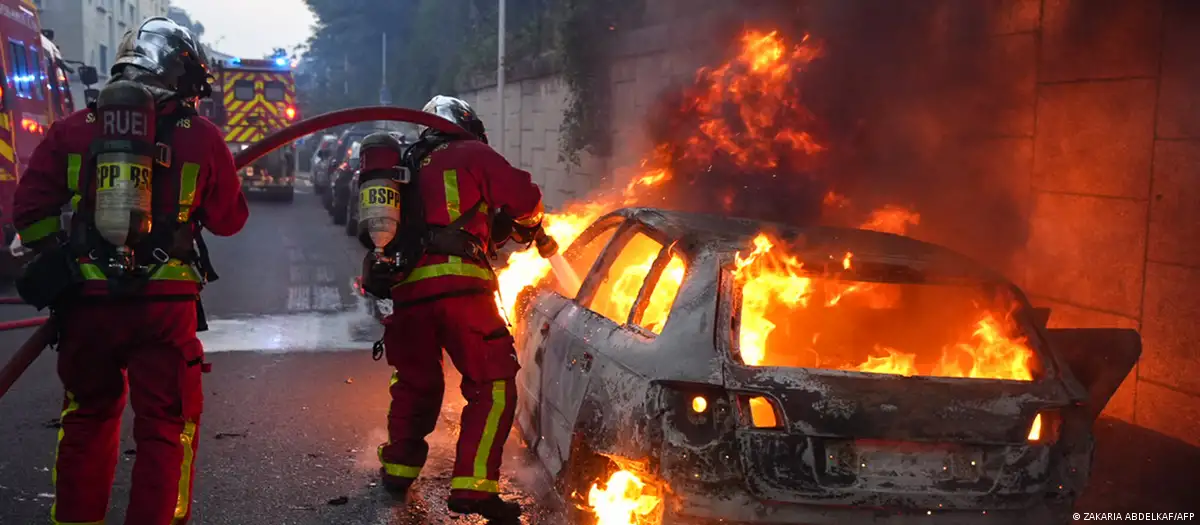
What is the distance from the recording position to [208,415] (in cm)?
631

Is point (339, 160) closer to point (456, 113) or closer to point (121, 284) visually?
point (456, 113)

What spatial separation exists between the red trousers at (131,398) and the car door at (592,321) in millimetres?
1427

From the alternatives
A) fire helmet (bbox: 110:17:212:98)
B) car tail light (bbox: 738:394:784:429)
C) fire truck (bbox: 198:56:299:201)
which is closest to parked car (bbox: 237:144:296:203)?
fire truck (bbox: 198:56:299:201)

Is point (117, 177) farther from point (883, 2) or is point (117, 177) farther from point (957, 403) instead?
point (883, 2)

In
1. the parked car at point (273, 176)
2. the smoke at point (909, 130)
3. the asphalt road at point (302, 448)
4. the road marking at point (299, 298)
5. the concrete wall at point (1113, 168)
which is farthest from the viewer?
the parked car at point (273, 176)

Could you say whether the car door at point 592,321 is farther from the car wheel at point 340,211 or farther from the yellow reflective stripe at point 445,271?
the car wheel at point 340,211

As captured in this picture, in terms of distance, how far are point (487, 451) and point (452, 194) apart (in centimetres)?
113

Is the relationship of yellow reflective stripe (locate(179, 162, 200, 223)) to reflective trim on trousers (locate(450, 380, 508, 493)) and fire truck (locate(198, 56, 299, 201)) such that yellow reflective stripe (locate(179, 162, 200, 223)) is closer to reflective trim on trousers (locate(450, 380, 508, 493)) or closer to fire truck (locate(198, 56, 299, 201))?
reflective trim on trousers (locate(450, 380, 508, 493))

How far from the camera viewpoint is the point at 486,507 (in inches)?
178

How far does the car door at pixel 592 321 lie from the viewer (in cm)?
414

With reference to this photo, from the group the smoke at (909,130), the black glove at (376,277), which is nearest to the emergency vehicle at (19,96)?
the smoke at (909,130)

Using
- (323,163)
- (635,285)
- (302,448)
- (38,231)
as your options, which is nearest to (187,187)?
(38,231)

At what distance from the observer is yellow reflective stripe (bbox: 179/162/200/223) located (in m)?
3.93

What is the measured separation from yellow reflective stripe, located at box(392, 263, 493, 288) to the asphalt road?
103cm
